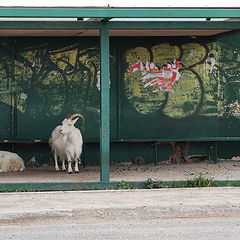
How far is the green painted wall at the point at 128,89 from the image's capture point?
18312 millimetres

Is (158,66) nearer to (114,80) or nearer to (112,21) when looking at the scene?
(114,80)

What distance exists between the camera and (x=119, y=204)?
13070mm

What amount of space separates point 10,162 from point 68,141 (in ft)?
4.20

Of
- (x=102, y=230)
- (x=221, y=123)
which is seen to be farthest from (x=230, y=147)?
(x=102, y=230)

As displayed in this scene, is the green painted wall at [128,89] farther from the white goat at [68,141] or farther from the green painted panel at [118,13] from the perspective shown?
the green painted panel at [118,13]

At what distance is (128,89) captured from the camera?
60.9 ft

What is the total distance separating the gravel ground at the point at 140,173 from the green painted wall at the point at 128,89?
1.88ft

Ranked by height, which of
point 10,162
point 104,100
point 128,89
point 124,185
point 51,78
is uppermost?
point 51,78

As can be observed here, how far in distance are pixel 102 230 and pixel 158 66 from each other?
7763 mm

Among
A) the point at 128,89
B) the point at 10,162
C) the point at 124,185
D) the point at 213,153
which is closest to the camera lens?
the point at 124,185

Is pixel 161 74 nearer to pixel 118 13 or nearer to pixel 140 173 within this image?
pixel 140 173

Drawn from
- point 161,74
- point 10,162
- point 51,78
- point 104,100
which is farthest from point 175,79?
point 10,162

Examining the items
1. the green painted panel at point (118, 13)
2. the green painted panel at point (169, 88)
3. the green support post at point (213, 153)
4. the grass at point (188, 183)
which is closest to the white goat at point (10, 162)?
the green painted panel at point (169, 88)

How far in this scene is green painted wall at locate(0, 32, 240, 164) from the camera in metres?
18.3
